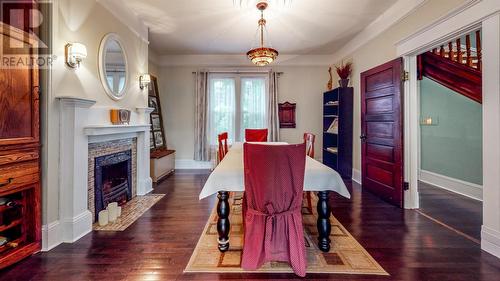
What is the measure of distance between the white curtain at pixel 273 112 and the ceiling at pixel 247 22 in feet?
2.75

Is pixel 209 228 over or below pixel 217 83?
below

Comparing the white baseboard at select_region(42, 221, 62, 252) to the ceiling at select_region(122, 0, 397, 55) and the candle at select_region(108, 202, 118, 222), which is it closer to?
the candle at select_region(108, 202, 118, 222)

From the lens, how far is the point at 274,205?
1812mm

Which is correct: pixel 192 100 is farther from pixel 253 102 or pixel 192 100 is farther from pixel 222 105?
pixel 253 102

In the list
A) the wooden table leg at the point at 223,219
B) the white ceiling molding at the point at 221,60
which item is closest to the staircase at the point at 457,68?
the white ceiling molding at the point at 221,60

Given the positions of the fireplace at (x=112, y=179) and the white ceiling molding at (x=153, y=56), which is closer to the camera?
the fireplace at (x=112, y=179)

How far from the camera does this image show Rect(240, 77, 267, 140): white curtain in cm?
593

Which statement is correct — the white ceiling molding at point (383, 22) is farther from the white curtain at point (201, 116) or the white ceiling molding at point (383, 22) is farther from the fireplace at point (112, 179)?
the fireplace at point (112, 179)

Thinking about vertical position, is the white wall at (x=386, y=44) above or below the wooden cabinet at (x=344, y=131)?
above

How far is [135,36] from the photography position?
3750 mm

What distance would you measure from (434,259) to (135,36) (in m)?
4.50

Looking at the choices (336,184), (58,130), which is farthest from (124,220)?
(336,184)

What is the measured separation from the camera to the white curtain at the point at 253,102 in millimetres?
5926

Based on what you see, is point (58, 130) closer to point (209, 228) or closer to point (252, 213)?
point (209, 228)
